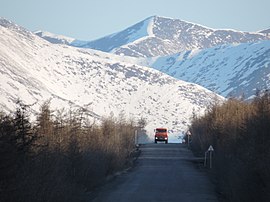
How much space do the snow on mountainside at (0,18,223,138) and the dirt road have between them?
83.4 meters

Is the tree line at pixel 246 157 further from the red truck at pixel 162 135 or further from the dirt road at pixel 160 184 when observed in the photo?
the red truck at pixel 162 135

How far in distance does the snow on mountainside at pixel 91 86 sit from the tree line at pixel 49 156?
9700cm

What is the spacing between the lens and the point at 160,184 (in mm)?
32656

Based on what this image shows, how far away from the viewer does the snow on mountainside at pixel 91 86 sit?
478 feet

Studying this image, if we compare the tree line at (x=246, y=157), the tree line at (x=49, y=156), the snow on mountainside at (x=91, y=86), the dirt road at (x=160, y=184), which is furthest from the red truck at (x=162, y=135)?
the snow on mountainside at (x=91, y=86)

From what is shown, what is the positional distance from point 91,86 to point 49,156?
154 metres

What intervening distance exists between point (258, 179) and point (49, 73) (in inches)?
5939

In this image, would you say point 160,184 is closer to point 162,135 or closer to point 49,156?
point 49,156

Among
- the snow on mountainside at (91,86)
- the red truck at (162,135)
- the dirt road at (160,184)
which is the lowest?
the dirt road at (160,184)

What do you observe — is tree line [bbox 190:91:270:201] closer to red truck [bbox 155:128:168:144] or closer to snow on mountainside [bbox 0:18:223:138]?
red truck [bbox 155:128:168:144]

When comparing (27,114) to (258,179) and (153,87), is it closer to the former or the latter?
(258,179)

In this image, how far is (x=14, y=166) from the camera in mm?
15578

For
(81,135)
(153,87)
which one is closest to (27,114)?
(81,135)

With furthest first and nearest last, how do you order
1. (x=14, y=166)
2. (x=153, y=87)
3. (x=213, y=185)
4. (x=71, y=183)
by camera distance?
(x=153, y=87) < (x=213, y=185) < (x=71, y=183) < (x=14, y=166)
